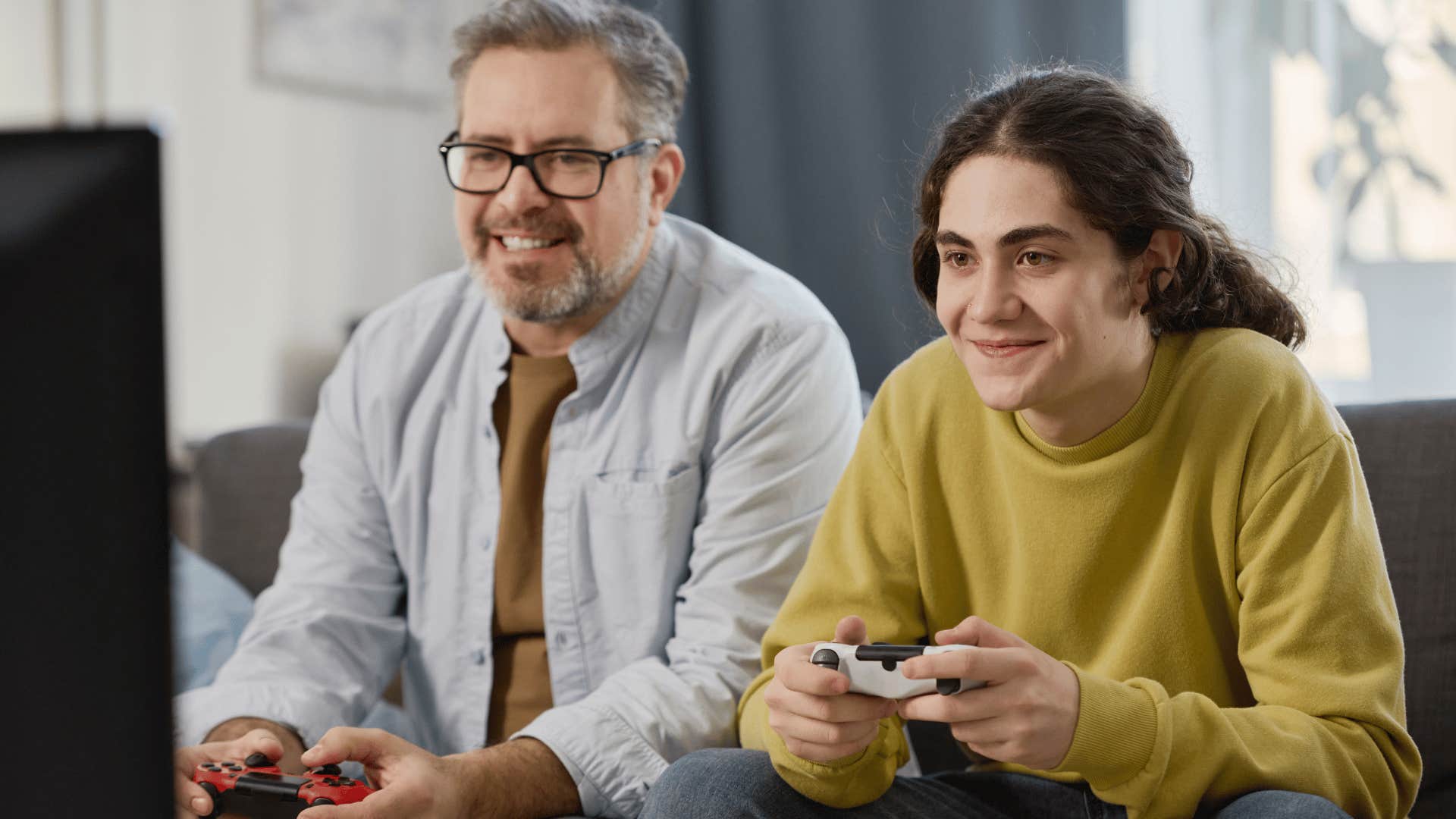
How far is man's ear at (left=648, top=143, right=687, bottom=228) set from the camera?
1729 millimetres

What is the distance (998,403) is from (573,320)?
0.68 metres

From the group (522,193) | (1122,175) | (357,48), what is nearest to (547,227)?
(522,193)

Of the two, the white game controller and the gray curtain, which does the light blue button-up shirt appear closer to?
the white game controller

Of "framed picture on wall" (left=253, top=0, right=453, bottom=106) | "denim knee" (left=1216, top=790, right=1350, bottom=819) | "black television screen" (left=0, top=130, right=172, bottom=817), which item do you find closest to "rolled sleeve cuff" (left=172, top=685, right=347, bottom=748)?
"denim knee" (left=1216, top=790, right=1350, bottom=819)

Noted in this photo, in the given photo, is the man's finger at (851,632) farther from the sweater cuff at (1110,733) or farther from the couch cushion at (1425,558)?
the couch cushion at (1425,558)

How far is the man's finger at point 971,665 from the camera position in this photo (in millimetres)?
973

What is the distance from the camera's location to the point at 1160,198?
1.20 meters

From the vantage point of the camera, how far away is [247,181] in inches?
109

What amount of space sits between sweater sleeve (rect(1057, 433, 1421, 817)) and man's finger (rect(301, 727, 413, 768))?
24.5 inches

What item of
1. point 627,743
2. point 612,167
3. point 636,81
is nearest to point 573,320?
point 612,167

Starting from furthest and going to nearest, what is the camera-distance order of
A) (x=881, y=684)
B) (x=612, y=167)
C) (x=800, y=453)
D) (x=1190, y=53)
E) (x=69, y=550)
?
(x=1190, y=53), (x=612, y=167), (x=800, y=453), (x=881, y=684), (x=69, y=550)

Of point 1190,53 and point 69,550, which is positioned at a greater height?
point 1190,53

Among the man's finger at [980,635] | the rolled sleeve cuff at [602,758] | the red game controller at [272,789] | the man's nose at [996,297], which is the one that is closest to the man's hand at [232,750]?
the red game controller at [272,789]

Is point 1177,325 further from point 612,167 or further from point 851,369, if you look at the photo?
point 612,167
